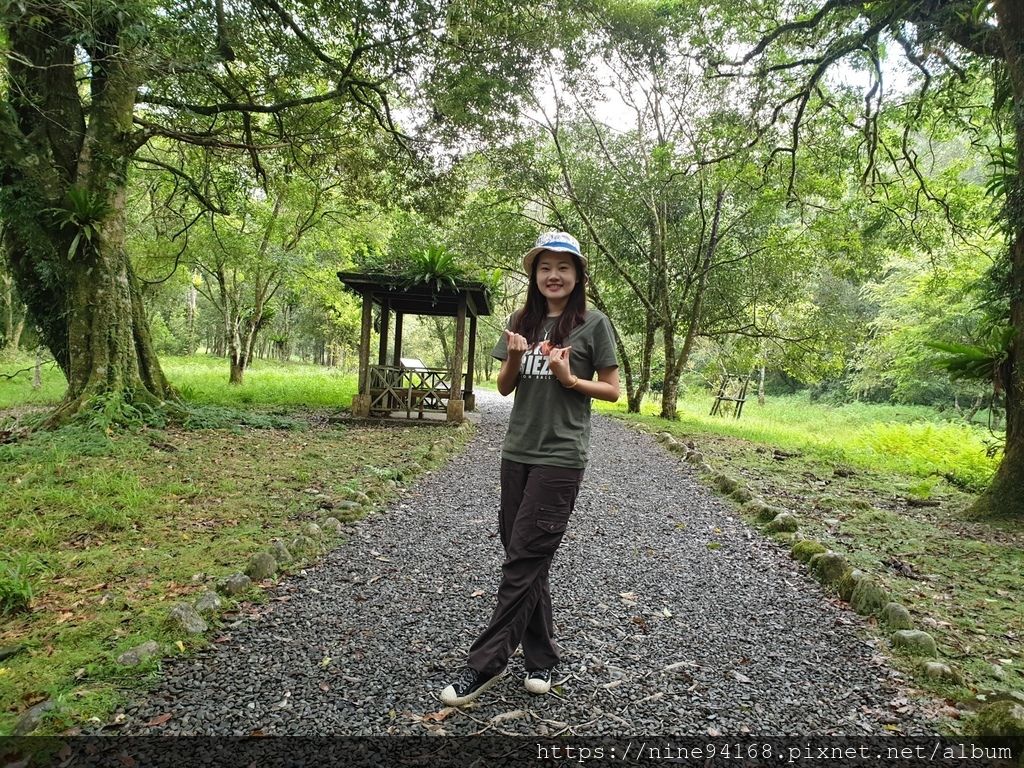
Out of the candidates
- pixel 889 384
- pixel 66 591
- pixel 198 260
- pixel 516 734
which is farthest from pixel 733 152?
pixel 889 384

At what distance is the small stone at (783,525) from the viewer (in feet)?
16.5

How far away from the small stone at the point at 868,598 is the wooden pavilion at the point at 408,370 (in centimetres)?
888

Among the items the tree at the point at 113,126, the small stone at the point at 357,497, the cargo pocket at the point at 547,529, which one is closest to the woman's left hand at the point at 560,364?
the cargo pocket at the point at 547,529

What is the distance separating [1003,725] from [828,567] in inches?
71.8

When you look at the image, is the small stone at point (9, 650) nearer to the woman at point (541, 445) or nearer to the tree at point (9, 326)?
the woman at point (541, 445)

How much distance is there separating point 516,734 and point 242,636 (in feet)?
5.29

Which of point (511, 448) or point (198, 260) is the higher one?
point (198, 260)

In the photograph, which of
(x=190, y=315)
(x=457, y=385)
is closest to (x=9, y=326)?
(x=190, y=315)

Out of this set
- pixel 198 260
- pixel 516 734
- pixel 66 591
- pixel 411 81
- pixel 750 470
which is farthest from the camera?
pixel 198 260

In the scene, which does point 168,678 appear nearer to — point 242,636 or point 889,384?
point 242,636

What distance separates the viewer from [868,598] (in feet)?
11.3

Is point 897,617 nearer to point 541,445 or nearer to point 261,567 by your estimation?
point 541,445

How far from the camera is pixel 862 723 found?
7.73 ft

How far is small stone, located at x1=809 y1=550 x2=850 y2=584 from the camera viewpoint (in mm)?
3859
